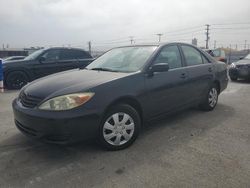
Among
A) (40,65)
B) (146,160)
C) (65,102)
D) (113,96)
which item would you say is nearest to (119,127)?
(113,96)

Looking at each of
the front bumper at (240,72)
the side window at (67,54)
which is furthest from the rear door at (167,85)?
the front bumper at (240,72)

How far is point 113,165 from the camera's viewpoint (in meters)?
3.28

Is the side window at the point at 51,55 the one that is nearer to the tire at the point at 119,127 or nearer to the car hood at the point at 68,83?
the car hood at the point at 68,83

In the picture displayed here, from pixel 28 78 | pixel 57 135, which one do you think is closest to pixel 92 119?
pixel 57 135

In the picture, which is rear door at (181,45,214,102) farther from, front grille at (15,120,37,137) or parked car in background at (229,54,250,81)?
parked car in background at (229,54,250,81)

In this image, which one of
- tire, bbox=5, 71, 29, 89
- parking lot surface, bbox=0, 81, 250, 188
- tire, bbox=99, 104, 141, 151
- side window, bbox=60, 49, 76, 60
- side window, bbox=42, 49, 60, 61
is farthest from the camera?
side window, bbox=60, 49, 76, 60

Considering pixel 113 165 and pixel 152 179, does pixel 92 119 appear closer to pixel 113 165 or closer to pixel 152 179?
pixel 113 165

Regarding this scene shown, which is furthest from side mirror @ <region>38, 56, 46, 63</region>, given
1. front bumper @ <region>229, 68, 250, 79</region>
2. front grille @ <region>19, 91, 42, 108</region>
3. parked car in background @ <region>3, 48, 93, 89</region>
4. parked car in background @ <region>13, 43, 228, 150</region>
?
front bumper @ <region>229, 68, 250, 79</region>

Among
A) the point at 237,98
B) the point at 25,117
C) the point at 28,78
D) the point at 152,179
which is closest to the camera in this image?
the point at 152,179

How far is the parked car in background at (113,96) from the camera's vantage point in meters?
3.27

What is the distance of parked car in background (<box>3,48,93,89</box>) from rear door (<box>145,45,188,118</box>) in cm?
527

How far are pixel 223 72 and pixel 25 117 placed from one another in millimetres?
4561

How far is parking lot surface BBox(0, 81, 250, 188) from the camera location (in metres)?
2.92

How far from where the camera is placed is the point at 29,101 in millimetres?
3537
